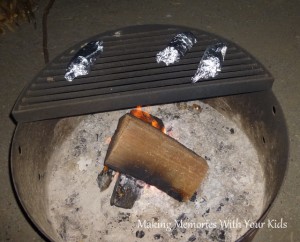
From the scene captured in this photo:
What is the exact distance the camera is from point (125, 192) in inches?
72.7

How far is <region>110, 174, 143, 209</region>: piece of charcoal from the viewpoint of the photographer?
184cm

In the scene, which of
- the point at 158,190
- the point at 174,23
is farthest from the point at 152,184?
the point at 174,23

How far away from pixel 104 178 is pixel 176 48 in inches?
35.7

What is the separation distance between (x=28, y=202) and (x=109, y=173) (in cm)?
55

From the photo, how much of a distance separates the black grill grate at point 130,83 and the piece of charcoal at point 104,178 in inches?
24.8

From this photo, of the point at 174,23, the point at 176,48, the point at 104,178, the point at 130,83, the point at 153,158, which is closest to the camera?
the point at 130,83

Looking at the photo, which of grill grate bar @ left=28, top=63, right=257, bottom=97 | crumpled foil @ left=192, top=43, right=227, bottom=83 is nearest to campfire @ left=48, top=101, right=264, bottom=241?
grill grate bar @ left=28, top=63, right=257, bottom=97

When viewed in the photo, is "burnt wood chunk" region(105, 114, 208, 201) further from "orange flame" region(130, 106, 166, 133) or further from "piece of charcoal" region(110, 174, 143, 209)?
"orange flame" region(130, 106, 166, 133)

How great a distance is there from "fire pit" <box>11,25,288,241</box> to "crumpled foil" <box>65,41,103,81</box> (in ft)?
1.07

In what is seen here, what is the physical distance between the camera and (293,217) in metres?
2.09

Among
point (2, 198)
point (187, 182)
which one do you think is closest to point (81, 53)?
point (187, 182)

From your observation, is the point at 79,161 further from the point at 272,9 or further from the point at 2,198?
the point at 272,9

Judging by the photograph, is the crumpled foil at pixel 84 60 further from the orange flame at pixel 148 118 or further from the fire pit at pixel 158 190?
the orange flame at pixel 148 118

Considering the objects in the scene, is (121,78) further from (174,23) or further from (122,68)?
(174,23)
